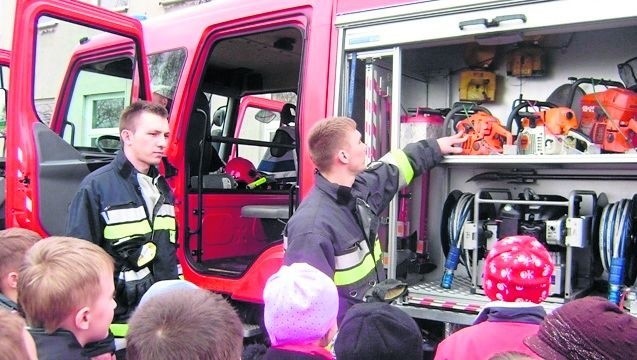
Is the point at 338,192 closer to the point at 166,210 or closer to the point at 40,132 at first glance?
the point at 166,210

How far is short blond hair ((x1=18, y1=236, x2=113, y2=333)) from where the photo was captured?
5.54 feet

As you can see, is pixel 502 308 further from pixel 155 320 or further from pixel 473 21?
pixel 473 21

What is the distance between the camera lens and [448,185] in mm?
3699

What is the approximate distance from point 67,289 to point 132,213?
3.40 ft

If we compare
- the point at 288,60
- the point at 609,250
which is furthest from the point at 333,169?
the point at 288,60

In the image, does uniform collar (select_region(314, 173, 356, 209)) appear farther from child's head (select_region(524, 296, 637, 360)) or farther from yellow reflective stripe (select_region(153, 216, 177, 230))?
child's head (select_region(524, 296, 637, 360))

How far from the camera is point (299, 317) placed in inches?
65.2

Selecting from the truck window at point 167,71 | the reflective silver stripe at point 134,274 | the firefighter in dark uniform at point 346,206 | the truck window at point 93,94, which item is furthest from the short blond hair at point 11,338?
the truck window at point 93,94

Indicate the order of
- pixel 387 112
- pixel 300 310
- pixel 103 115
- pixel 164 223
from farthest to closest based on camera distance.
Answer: pixel 103 115 → pixel 387 112 → pixel 164 223 → pixel 300 310

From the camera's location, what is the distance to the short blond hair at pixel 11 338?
3.71ft

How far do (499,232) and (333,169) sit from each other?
1.03m

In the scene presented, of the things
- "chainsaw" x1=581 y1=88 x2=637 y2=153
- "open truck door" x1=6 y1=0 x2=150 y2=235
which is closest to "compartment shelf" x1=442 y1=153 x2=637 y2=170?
"chainsaw" x1=581 y1=88 x2=637 y2=153

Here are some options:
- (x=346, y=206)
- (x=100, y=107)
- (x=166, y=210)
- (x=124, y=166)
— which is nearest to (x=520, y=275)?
(x=346, y=206)

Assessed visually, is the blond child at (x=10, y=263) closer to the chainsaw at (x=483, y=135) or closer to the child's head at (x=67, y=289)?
the child's head at (x=67, y=289)
